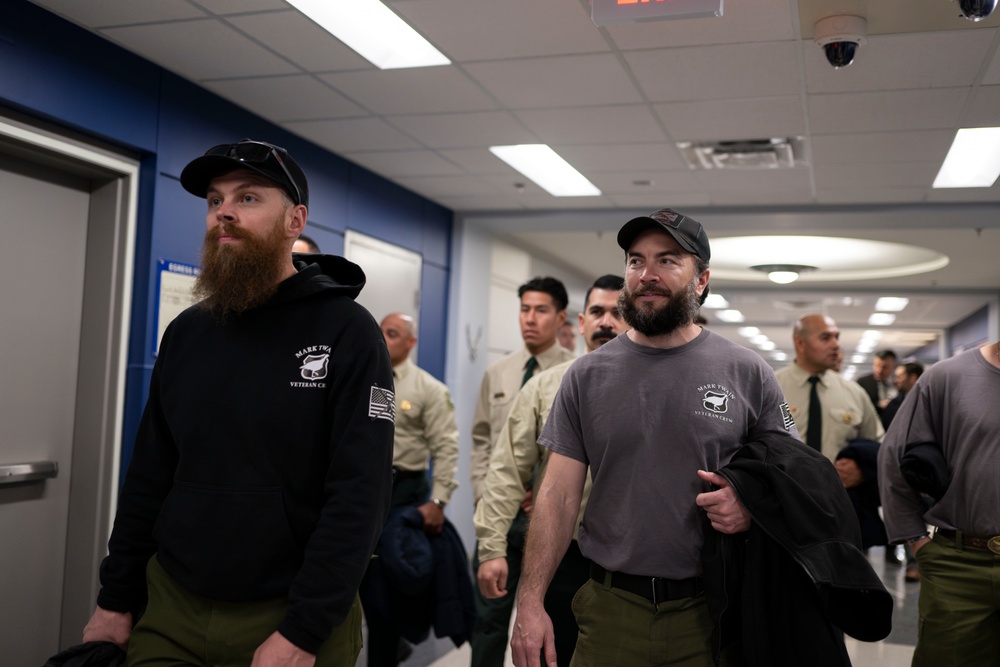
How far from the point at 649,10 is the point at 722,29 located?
1.97 feet

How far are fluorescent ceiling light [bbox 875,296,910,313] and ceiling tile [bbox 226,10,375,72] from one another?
986cm

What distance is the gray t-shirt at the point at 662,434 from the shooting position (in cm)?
196

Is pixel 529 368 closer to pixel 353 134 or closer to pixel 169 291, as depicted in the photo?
pixel 169 291

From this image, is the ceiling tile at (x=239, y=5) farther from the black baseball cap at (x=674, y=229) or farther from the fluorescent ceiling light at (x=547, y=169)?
the fluorescent ceiling light at (x=547, y=169)

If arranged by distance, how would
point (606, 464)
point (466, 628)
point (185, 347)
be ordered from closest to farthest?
point (185, 347) < point (606, 464) < point (466, 628)

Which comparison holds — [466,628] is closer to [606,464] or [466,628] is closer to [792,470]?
[606,464]

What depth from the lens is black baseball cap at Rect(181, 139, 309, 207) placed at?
70.2 inches

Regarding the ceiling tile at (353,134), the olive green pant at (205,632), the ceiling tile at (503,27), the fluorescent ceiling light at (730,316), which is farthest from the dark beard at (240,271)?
the fluorescent ceiling light at (730,316)

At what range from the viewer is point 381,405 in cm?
173

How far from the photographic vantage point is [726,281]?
39.1 feet

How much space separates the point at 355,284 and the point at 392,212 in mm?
4621

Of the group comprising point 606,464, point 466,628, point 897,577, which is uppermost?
point 606,464

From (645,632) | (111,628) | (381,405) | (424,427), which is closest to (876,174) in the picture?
(424,427)

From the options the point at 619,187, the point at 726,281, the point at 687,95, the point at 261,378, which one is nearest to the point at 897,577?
the point at 619,187
